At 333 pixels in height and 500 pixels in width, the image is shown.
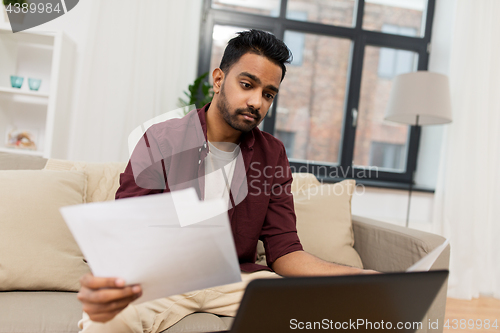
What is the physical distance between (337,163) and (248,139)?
2054 mm

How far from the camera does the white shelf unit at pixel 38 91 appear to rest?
220 cm

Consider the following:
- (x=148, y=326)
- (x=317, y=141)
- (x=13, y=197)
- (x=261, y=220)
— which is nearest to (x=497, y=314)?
(x=317, y=141)

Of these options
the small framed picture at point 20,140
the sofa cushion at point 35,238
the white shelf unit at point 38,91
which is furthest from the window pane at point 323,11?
the sofa cushion at point 35,238

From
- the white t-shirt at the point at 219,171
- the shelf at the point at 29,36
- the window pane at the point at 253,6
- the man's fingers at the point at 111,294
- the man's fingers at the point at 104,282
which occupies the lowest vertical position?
the man's fingers at the point at 111,294

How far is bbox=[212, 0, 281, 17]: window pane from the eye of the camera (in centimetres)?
296

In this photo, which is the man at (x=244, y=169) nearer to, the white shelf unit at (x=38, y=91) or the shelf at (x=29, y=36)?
the white shelf unit at (x=38, y=91)

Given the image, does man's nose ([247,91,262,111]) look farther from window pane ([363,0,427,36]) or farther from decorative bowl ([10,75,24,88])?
window pane ([363,0,427,36])

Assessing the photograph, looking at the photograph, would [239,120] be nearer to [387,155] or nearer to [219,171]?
[219,171]

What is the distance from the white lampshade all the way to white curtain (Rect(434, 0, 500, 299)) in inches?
15.2

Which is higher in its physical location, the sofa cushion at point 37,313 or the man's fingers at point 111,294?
the man's fingers at point 111,294

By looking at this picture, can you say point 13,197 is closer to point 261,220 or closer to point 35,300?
point 35,300

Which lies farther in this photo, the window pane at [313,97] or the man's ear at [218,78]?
the window pane at [313,97]

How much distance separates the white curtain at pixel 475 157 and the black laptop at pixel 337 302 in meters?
2.46

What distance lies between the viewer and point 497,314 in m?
2.28
